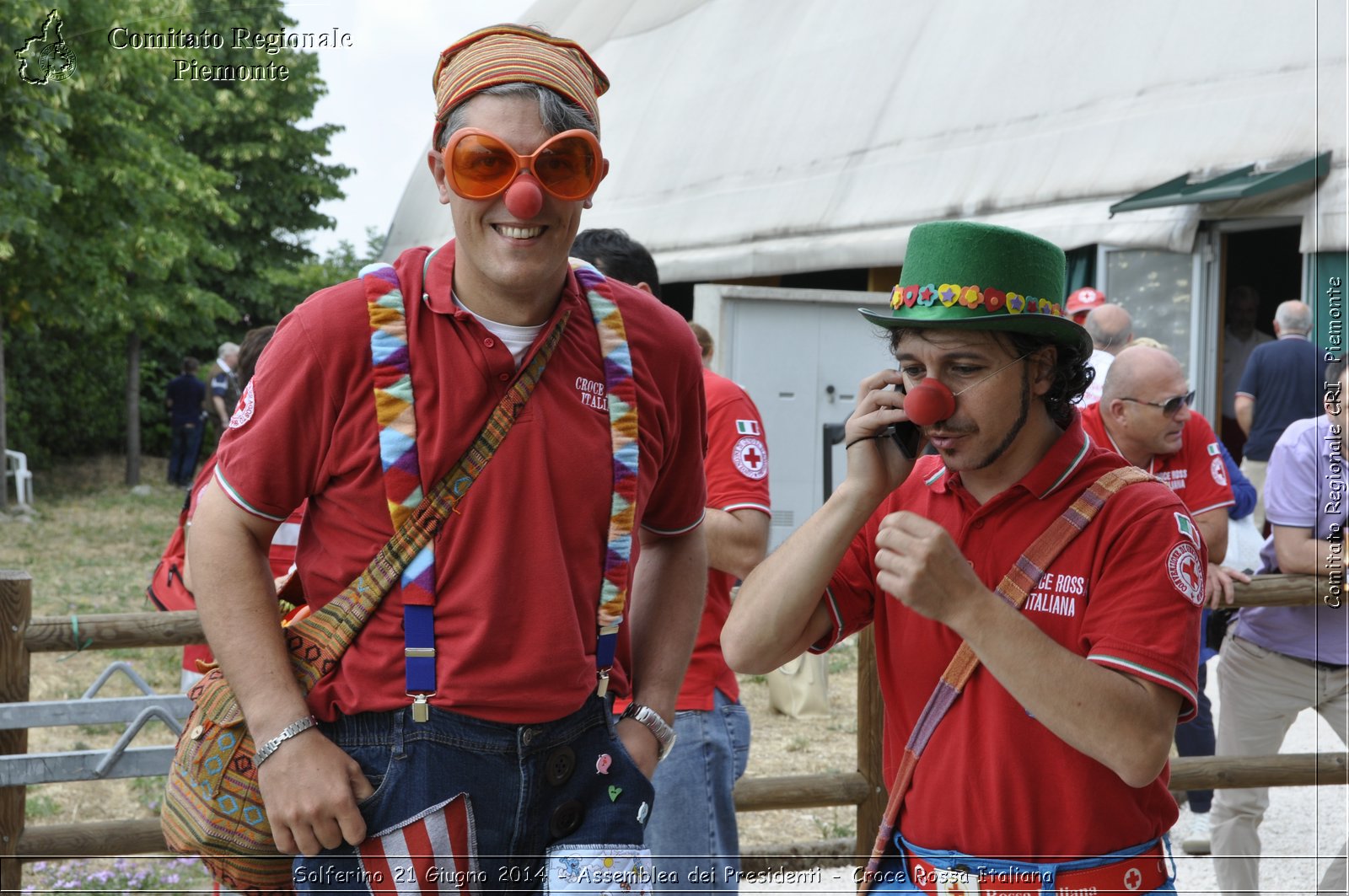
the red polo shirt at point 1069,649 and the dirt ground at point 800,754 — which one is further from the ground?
the red polo shirt at point 1069,649

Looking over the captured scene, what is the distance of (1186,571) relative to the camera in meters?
2.37

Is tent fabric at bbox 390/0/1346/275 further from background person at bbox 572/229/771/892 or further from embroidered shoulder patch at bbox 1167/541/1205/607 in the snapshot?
embroidered shoulder patch at bbox 1167/541/1205/607

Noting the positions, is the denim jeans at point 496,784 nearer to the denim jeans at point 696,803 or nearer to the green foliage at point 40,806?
the denim jeans at point 696,803

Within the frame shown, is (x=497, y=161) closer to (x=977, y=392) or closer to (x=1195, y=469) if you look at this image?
(x=977, y=392)

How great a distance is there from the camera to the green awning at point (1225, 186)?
11.7 m

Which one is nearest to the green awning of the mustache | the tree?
the mustache

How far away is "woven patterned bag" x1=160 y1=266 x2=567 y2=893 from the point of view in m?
2.31

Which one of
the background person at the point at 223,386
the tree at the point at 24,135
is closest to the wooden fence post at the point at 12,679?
the tree at the point at 24,135

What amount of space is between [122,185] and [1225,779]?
1751 cm

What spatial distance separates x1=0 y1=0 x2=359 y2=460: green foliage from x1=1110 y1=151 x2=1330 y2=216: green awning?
840cm

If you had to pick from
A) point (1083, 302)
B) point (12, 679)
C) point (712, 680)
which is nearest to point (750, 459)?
point (712, 680)

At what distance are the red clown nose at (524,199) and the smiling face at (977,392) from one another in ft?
2.32

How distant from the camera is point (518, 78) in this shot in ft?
7.88

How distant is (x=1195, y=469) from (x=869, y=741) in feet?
5.78
